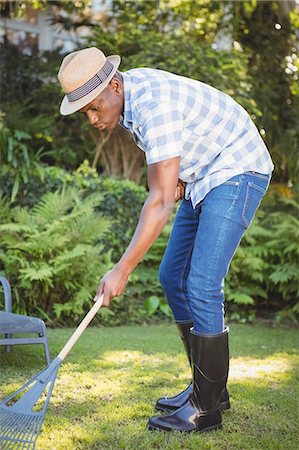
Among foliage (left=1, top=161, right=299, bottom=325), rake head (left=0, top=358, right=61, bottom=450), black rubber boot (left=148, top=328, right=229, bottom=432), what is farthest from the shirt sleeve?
foliage (left=1, top=161, right=299, bottom=325)

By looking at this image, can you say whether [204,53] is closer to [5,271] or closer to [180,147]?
[5,271]

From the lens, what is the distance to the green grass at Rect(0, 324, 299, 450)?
9.25ft

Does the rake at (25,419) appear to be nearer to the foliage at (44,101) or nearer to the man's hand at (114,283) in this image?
the man's hand at (114,283)

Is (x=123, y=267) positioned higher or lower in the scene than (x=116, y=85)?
lower

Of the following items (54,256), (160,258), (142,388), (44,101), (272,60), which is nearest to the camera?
(142,388)

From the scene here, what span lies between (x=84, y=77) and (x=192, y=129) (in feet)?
A: 1.62

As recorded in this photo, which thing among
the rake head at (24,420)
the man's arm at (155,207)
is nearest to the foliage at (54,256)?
the rake head at (24,420)

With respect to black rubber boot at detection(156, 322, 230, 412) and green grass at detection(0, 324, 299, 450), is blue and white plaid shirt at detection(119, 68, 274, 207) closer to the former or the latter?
black rubber boot at detection(156, 322, 230, 412)

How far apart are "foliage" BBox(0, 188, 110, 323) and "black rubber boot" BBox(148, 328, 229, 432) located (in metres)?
2.75

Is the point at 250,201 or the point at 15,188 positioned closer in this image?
the point at 250,201

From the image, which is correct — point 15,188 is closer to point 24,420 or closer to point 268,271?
point 268,271

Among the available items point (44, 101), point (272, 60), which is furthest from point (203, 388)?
point (272, 60)

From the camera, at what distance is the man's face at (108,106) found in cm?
276

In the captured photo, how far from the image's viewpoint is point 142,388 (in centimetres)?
366
